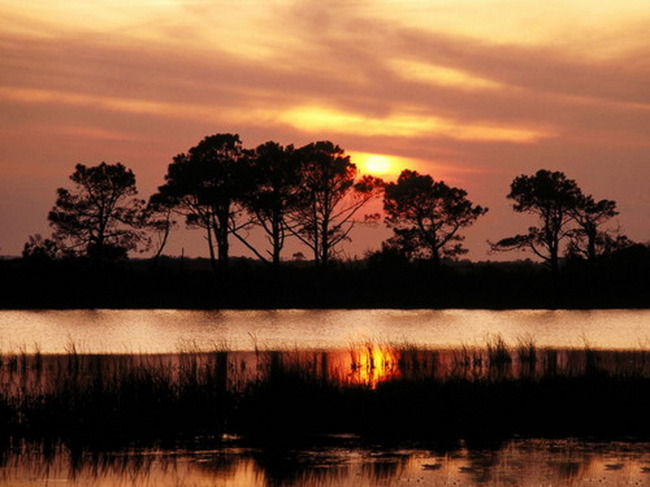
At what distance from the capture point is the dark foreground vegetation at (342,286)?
86062 millimetres

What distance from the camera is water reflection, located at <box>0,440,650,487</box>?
16172mm

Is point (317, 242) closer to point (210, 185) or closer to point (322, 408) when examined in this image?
point (210, 185)

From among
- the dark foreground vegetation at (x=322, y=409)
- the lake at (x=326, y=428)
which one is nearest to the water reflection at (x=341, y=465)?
the lake at (x=326, y=428)

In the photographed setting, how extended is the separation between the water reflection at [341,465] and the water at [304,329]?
64.7ft

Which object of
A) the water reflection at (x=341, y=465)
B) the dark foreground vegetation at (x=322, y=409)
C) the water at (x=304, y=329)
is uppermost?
the water at (x=304, y=329)

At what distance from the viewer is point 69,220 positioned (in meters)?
85.6

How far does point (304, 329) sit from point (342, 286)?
31270 millimetres

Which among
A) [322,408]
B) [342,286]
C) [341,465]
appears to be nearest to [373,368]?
[322,408]

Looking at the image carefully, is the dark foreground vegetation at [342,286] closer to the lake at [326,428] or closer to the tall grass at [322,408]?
the lake at [326,428]

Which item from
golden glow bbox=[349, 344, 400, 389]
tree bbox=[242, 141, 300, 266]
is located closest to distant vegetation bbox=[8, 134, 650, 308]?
tree bbox=[242, 141, 300, 266]

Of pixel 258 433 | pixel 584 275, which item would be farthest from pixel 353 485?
pixel 584 275

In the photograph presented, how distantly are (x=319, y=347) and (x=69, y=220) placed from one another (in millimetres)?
46359

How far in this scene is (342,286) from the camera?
9056 centimetres

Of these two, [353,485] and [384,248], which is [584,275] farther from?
[353,485]
